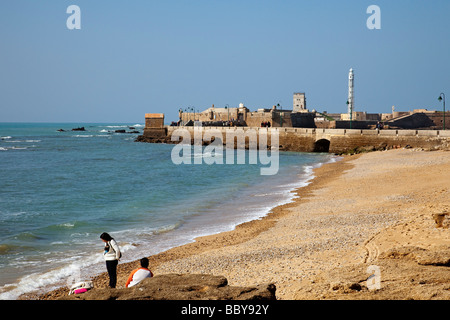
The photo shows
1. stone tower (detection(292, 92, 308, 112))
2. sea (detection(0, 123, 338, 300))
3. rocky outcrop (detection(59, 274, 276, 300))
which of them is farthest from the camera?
stone tower (detection(292, 92, 308, 112))

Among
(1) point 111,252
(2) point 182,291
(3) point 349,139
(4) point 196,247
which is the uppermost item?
(3) point 349,139

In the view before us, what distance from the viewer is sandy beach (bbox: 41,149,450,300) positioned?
6379mm

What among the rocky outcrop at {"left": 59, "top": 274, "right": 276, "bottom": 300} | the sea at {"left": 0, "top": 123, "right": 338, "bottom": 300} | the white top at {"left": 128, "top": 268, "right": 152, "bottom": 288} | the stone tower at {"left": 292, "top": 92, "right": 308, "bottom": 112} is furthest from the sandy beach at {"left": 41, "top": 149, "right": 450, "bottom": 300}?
the stone tower at {"left": 292, "top": 92, "right": 308, "bottom": 112}

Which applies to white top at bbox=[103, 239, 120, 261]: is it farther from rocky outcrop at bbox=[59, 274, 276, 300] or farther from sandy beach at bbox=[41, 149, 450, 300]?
rocky outcrop at bbox=[59, 274, 276, 300]

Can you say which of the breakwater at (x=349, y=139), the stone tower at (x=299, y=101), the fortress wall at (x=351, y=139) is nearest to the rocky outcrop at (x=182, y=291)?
the breakwater at (x=349, y=139)

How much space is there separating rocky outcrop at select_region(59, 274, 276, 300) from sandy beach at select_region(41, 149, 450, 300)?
1.47 meters

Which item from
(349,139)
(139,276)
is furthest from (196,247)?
(349,139)

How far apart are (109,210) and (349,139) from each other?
103 ft

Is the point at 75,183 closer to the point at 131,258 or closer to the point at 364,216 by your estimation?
the point at 131,258

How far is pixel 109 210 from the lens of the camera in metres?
18.3

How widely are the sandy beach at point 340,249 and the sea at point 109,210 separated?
3.50 ft

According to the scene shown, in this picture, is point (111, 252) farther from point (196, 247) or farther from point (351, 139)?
point (351, 139)

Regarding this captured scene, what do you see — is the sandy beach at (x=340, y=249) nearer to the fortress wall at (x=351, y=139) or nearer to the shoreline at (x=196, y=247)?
the shoreline at (x=196, y=247)

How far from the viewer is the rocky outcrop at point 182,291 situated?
4852mm
